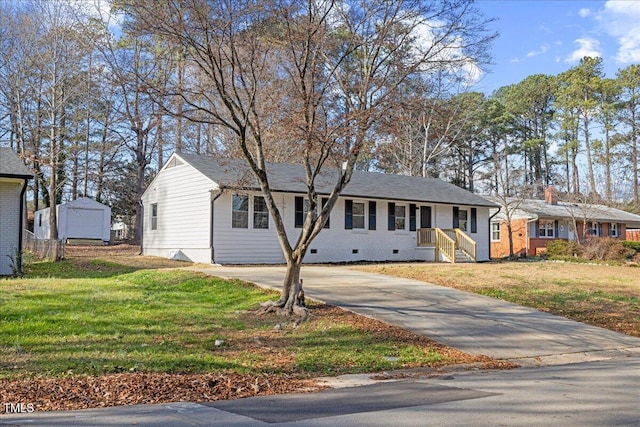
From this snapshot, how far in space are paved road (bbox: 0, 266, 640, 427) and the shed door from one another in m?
27.3

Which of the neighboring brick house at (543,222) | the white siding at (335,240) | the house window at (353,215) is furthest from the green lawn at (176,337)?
the neighboring brick house at (543,222)

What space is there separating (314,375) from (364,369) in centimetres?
85

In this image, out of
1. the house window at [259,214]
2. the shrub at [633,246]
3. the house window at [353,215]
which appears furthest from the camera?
the shrub at [633,246]

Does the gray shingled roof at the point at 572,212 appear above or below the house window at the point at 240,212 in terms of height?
above

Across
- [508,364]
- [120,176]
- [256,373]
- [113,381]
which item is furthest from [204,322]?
[120,176]

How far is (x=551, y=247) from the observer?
3528 cm

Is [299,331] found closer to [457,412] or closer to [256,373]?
[256,373]

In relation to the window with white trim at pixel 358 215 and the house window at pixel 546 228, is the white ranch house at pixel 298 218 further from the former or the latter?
the house window at pixel 546 228

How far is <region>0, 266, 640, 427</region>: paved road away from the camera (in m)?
5.71

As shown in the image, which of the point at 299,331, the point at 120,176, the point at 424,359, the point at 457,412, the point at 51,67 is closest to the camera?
the point at 457,412

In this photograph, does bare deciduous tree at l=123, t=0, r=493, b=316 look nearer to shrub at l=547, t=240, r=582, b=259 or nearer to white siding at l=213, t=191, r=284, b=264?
white siding at l=213, t=191, r=284, b=264

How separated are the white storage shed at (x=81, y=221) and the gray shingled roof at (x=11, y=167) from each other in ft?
55.3

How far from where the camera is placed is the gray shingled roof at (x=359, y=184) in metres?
A: 24.0

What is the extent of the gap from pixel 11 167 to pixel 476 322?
13.8 meters
